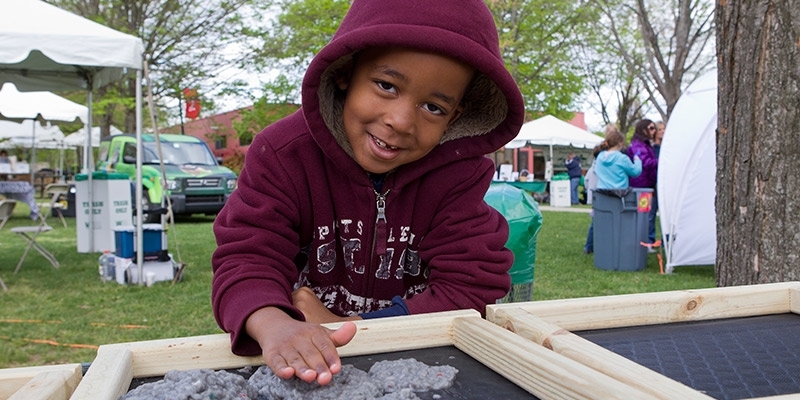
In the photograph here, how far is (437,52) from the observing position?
4.94 feet

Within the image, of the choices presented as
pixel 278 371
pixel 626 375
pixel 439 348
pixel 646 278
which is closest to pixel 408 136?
pixel 439 348

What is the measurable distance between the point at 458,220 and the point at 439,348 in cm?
49

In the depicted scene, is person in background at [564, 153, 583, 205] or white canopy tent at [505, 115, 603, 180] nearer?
white canopy tent at [505, 115, 603, 180]

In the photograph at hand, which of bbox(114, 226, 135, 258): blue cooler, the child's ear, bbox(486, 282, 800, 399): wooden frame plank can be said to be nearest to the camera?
bbox(486, 282, 800, 399): wooden frame plank

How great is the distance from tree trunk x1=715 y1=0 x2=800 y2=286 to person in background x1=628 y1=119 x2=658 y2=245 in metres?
6.19

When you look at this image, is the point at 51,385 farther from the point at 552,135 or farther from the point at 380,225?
the point at 552,135

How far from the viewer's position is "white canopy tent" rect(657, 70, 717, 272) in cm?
782

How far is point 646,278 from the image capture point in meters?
7.66

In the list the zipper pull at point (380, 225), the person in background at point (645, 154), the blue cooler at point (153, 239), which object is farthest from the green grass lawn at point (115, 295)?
the zipper pull at point (380, 225)

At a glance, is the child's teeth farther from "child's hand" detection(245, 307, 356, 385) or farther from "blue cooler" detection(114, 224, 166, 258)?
"blue cooler" detection(114, 224, 166, 258)

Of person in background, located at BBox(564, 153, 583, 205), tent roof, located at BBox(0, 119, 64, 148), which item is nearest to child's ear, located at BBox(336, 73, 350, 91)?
tent roof, located at BBox(0, 119, 64, 148)

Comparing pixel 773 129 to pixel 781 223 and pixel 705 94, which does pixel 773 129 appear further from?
pixel 705 94

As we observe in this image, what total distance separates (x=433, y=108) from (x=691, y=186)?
714 cm

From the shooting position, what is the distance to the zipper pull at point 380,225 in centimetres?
175
